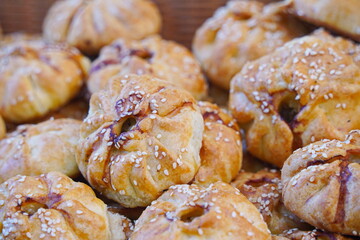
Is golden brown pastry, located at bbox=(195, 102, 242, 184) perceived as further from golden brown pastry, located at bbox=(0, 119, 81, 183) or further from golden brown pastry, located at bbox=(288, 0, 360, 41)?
golden brown pastry, located at bbox=(288, 0, 360, 41)

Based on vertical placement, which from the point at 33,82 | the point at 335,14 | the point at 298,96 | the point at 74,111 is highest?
the point at 335,14

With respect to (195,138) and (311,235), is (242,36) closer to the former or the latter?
(195,138)

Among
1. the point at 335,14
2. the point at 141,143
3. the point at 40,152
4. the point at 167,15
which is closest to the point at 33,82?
the point at 40,152

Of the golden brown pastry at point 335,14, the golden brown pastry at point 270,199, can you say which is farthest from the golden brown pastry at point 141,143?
the golden brown pastry at point 335,14

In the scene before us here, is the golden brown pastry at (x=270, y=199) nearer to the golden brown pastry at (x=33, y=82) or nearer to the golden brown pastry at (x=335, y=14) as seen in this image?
the golden brown pastry at (x=335, y=14)

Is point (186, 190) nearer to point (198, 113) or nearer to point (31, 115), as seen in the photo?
point (198, 113)

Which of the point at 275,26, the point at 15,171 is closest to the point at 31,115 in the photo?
the point at 15,171
